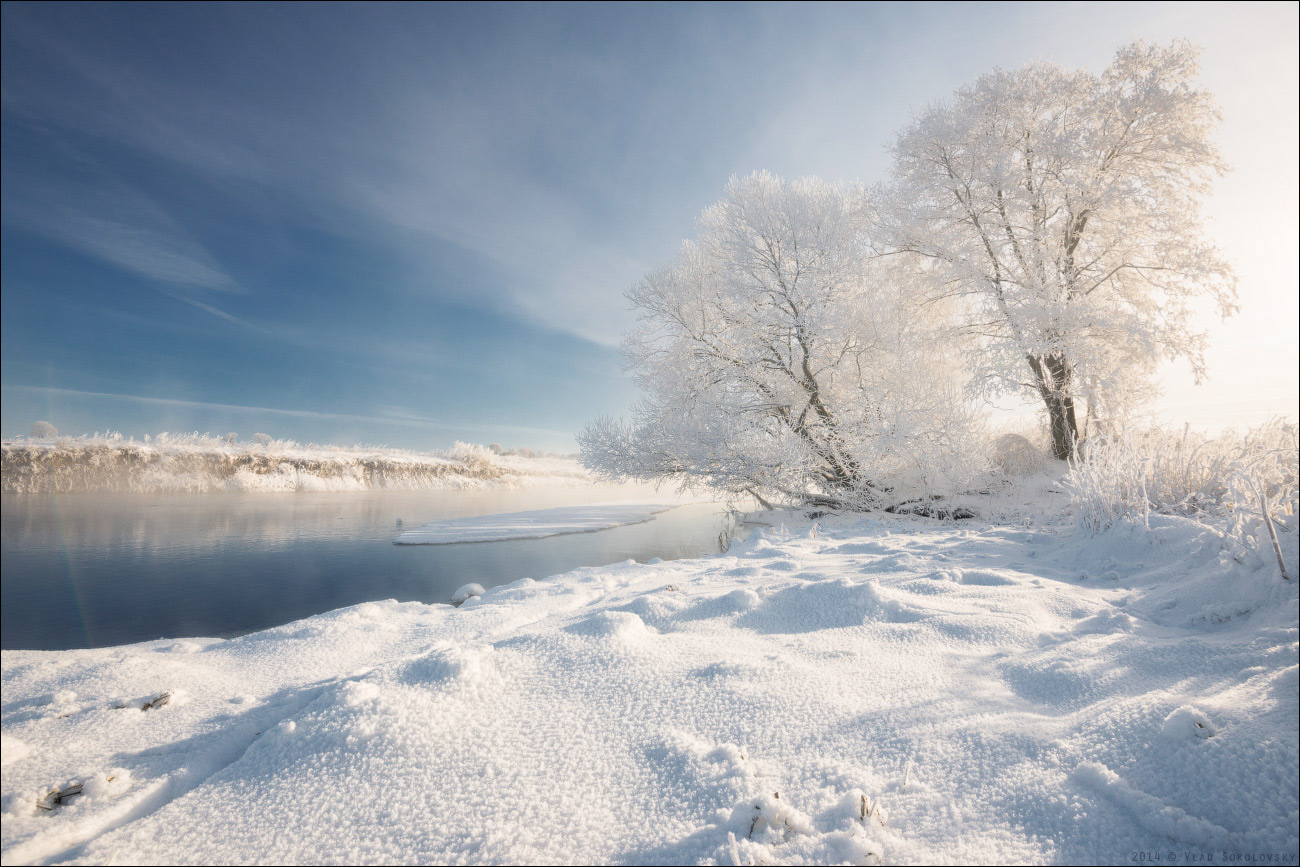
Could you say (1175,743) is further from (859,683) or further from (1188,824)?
(859,683)

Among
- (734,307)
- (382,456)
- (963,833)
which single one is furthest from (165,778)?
(382,456)

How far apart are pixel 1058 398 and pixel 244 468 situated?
12924 mm

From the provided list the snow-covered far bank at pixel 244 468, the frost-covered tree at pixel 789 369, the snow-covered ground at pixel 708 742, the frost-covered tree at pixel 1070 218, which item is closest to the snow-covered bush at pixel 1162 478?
the snow-covered ground at pixel 708 742

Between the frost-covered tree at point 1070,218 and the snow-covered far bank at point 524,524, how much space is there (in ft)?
21.5

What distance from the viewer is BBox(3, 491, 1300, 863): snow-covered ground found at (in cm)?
91

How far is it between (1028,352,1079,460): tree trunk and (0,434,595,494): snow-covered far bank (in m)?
8.30

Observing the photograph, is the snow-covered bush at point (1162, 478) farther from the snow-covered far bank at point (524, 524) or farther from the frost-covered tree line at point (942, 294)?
the snow-covered far bank at point (524, 524)

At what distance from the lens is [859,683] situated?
1545mm

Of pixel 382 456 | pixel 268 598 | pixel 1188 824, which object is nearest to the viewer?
pixel 1188 824

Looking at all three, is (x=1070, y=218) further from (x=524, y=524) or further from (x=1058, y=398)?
(x=524, y=524)

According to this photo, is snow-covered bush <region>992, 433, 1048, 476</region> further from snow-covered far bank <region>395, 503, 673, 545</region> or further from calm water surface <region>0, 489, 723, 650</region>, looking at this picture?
snow-covered far bank <region>395, 503, 673, 545</region>

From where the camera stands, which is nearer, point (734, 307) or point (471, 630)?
point (471, 630)

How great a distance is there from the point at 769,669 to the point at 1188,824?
964 mm

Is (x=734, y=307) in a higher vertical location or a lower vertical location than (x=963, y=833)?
higher
